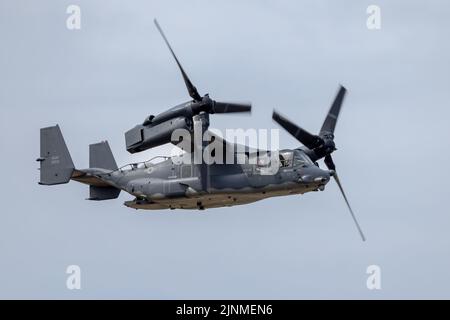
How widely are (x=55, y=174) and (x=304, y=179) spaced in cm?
1219

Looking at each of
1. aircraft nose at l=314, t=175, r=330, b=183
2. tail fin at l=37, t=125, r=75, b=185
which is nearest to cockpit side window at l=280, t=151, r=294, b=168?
aircraft nose at l=314, t=175, r=330, b=183

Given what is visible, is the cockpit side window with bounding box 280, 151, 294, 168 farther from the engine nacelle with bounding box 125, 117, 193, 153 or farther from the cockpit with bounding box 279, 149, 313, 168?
the engine nacelle with bounding box 125, 117, 193, 153

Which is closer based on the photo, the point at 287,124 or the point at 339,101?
the point at 287,124

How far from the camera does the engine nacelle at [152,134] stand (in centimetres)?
5538

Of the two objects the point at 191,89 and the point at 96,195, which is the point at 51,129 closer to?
the point at 96,195

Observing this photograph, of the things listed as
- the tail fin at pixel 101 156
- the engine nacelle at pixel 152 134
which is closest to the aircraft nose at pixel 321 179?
the engine nacelle at pixel 152 134

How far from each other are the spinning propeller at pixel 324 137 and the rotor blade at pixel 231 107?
1724mm

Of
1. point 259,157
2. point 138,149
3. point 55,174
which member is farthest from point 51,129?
point 259,157

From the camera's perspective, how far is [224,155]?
56594mm

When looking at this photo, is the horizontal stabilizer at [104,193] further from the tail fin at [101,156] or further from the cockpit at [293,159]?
the cockpit at [293,159]

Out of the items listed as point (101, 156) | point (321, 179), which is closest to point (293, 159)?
point (321, 179)

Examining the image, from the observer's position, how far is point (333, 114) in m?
61.2
